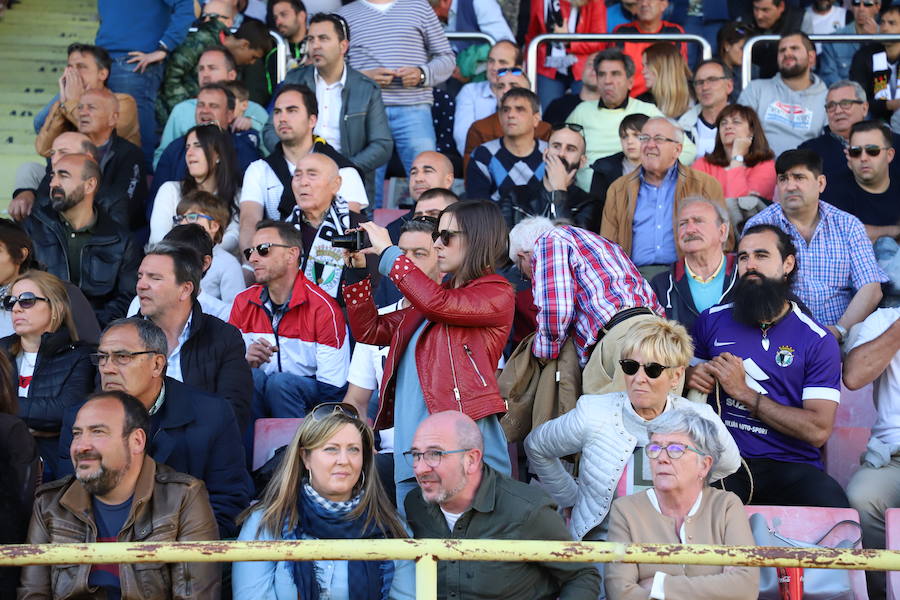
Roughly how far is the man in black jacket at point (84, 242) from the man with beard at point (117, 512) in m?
2.45

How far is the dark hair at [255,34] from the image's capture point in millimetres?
8742

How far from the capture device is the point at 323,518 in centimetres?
409

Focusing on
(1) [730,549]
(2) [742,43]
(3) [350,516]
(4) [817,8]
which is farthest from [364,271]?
(4) [817,8]

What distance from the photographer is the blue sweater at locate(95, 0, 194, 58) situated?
8828 mm

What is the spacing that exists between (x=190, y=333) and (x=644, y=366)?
1.91 m

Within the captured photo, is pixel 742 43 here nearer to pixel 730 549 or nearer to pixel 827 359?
pixel 827 359

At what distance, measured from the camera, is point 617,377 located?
5.01m

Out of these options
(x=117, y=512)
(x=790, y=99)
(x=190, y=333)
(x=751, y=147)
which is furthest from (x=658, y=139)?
(x=117, y=512)

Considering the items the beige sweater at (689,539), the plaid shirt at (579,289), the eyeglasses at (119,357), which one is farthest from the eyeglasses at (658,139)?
the eyeglasses at (119,357)

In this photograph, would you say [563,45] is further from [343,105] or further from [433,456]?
[433,456]

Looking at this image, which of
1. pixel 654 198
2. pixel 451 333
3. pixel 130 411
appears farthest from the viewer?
pixel 654 198

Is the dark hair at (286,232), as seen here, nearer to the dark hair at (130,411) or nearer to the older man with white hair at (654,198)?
the older man with white hair at (654,198)

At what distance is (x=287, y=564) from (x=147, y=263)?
1.85m

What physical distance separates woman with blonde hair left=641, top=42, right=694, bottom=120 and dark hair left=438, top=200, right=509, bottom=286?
4019mm
